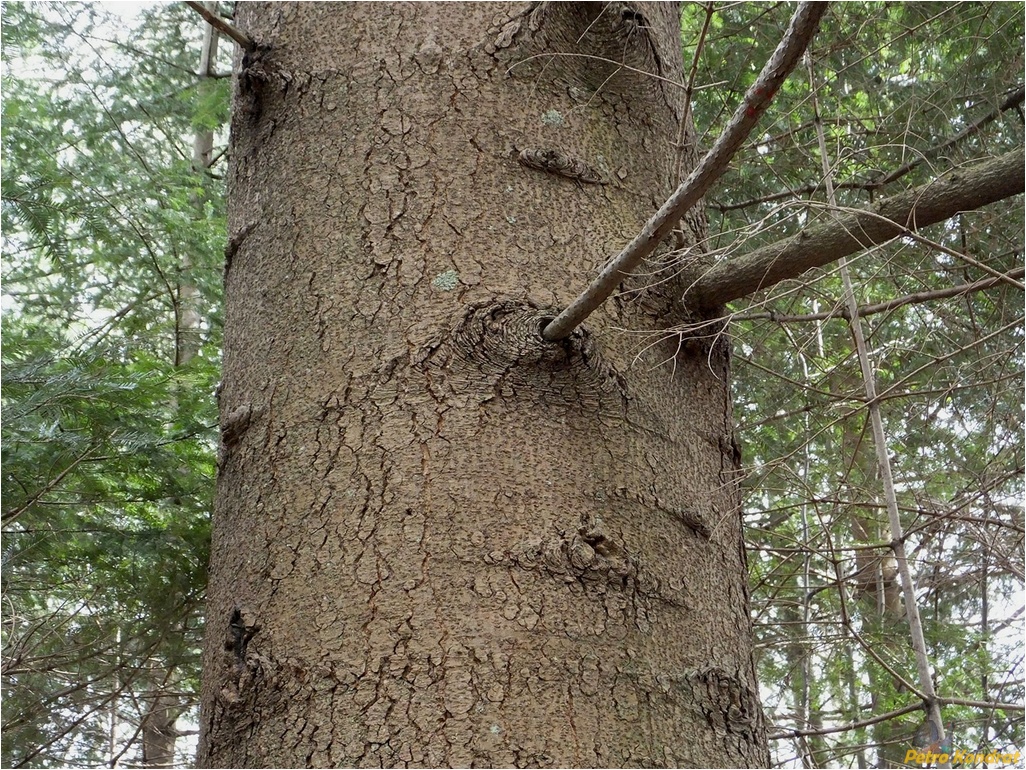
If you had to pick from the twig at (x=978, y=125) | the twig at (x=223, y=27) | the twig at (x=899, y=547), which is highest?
the twig at (x=978, y=125)

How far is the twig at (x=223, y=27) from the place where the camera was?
1654 mm

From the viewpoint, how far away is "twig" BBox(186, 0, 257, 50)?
65.1 inches

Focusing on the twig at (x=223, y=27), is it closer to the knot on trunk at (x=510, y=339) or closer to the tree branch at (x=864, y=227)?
the knot on trunk at (x=510, y=339)

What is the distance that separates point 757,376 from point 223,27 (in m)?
2.91

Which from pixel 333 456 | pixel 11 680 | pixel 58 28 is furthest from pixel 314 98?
pixel 58 28

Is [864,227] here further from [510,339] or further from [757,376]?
[757,376]

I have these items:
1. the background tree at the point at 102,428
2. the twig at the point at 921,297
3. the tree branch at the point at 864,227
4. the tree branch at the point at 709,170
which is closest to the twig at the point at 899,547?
the twig at the point at 921,297

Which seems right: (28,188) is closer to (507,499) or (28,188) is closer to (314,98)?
(314,98)

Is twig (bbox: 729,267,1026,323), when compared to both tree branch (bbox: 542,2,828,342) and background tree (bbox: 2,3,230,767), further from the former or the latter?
background tree (bbox: 2,3,230,767)

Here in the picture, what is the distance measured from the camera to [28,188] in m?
3.47

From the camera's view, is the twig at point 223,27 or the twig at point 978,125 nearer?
the twig at point 223,27

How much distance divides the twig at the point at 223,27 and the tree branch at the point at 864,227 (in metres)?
0.94

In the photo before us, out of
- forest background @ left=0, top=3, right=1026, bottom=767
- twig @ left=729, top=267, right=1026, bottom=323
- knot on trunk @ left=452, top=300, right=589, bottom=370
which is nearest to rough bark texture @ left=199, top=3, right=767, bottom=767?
knot on trunk @ left=452, top=300, right=589, bottom=370

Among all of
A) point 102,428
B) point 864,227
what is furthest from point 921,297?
point 102,428
